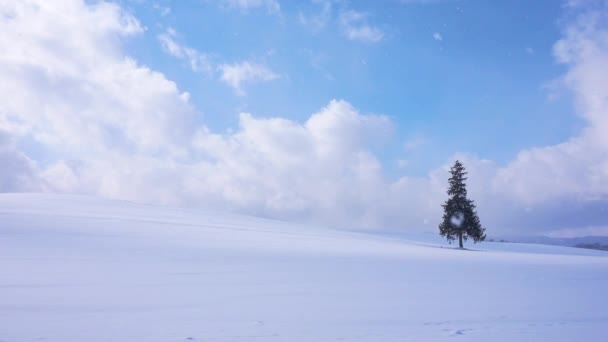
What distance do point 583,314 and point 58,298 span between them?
468 inches

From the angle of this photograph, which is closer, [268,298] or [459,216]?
[268,298]

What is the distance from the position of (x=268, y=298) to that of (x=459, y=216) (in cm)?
3462

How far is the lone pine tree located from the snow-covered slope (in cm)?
2306

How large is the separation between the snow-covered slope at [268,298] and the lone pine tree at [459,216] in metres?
23.1

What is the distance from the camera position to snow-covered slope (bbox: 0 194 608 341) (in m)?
6.16

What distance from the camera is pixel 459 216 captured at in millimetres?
37844

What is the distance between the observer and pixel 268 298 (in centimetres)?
844

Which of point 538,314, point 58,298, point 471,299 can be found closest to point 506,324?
point 538,314

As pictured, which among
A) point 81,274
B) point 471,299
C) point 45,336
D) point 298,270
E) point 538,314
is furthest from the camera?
point 298,270

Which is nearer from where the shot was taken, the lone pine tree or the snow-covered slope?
the snow-covered slope

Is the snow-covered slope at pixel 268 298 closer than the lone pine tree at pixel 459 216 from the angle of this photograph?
Yes

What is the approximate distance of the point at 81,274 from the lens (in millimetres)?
10078

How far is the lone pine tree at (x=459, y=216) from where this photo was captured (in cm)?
3703

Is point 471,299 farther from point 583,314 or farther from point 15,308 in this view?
point 15,308
